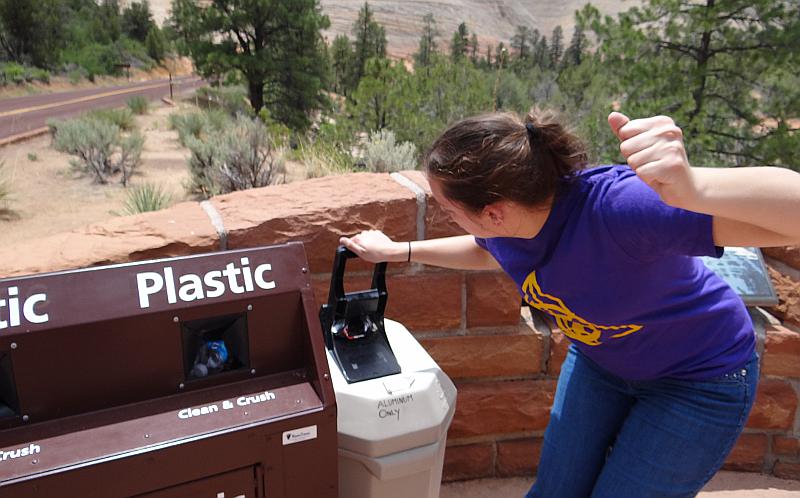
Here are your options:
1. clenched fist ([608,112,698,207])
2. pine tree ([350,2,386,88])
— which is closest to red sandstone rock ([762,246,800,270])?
clenched fist ([608,112,698,207])

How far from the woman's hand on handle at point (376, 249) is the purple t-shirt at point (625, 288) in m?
0.32

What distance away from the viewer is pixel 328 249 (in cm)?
200

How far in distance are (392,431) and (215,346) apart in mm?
464

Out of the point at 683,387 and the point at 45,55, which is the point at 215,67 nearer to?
the point at 683,387

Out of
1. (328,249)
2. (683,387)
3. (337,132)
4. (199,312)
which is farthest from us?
(337,132)

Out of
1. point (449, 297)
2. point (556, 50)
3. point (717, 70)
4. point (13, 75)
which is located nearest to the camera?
point (449, 297)

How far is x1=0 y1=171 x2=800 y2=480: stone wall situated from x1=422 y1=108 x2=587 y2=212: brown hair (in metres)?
0.62

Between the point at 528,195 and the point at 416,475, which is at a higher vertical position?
the point at 528,195

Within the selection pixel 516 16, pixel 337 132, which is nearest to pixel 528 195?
pixel 337 132

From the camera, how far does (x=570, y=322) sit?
1552 millimetres

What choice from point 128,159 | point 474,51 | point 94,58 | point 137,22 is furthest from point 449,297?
point 137,22

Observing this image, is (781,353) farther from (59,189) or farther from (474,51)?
(474,51)

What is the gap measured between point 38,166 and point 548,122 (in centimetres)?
954

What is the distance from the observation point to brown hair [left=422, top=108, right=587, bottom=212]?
139cm
